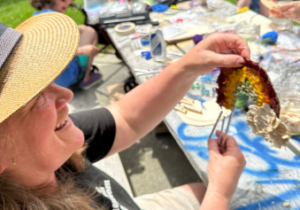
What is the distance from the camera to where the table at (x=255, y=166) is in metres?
0.84

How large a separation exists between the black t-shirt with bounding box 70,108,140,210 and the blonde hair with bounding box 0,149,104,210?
5 cm

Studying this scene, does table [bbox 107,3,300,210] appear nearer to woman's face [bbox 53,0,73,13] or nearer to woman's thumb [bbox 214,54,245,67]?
woman's thumb [bbox 214,54,245,67]

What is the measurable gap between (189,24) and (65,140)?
1.74 metres

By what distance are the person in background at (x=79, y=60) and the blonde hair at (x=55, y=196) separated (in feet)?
5.36

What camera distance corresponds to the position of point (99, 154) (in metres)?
1.14

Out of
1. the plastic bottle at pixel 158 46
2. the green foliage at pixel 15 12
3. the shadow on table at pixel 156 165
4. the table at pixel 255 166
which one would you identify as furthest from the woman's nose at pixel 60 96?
the green foliage at pixel 15 12

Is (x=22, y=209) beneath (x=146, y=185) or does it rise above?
above

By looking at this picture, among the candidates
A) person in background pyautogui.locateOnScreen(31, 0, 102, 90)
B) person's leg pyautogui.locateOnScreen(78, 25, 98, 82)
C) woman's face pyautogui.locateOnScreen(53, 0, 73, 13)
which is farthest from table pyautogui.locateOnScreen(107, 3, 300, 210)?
person's leg pyautogui.locateOnScreen(78, 25, 98, 82)

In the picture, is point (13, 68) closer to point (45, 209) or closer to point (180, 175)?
point (45, 209)

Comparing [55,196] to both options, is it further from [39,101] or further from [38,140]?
[39,101]

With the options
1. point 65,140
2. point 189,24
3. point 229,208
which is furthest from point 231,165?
point 189,24

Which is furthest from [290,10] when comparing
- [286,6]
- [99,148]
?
[99,148]

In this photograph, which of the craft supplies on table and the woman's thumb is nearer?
the woman's thumb

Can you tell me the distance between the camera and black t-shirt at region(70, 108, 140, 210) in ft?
3.03
